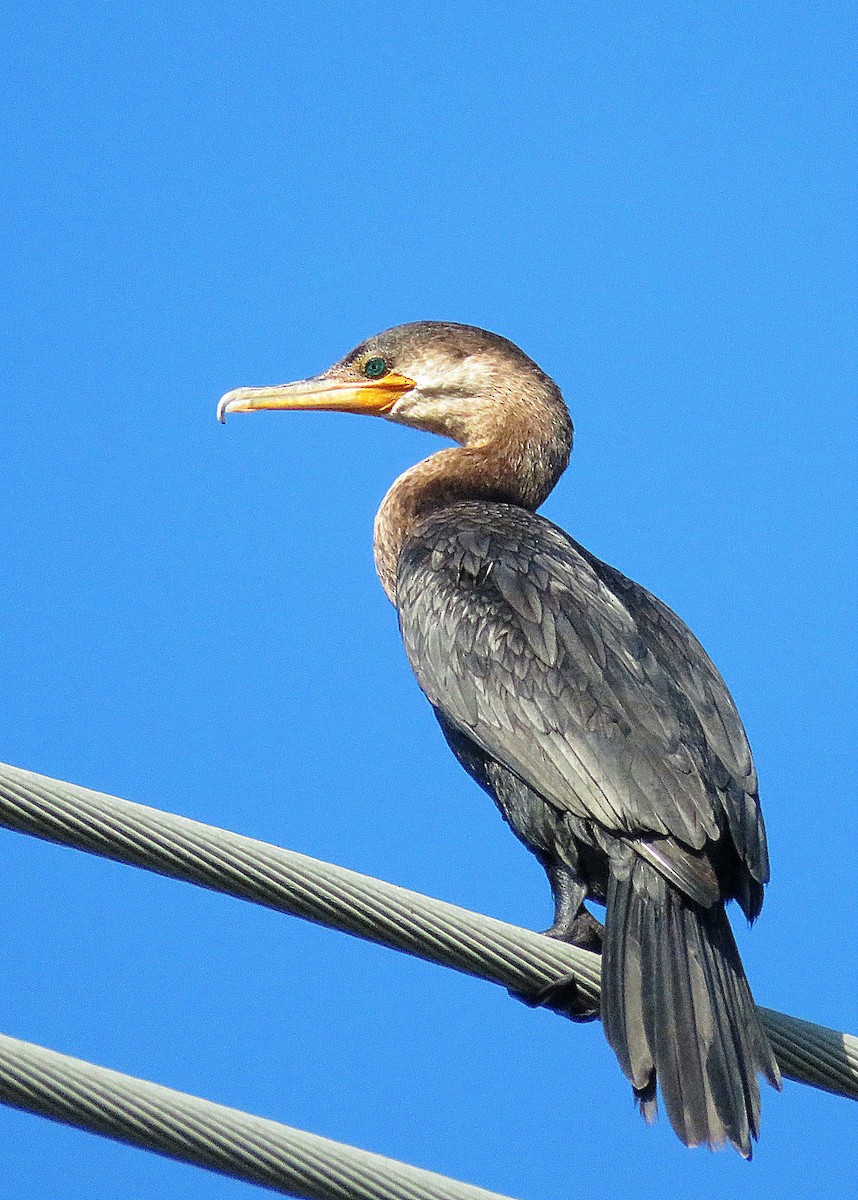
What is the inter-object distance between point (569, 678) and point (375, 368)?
2.36 meters

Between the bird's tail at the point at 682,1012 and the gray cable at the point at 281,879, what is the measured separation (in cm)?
34

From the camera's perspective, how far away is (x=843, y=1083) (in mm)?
3088

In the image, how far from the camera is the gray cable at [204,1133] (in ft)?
7.77

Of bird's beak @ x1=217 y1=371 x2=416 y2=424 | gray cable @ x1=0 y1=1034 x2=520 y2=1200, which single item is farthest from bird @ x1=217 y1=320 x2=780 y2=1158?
gray cable @ x1=0 y1=1034 x2=520 y2=1200

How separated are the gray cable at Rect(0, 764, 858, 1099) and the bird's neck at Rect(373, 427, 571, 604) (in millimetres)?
2770

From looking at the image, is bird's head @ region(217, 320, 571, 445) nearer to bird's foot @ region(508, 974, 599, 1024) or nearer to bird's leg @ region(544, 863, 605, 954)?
bird's leg @ region(544, 863, 605, 954)

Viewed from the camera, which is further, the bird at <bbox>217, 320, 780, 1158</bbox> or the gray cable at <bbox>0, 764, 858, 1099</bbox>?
the bird at <bbox>217, 320, 780, 1158</bbox>

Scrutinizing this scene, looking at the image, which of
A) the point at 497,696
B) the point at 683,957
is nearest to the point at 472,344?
the point at 497,696

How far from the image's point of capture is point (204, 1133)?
7.90 feet

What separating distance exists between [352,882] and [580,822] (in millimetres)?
1342

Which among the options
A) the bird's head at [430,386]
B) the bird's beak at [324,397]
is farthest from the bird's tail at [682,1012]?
the bird's beak at [324,397]

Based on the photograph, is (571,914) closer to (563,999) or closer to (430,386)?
(563,999)

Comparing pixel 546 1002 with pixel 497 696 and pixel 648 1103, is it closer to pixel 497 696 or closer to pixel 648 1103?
→ pixel 648 1103

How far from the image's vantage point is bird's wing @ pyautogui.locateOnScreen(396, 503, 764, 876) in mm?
3988
